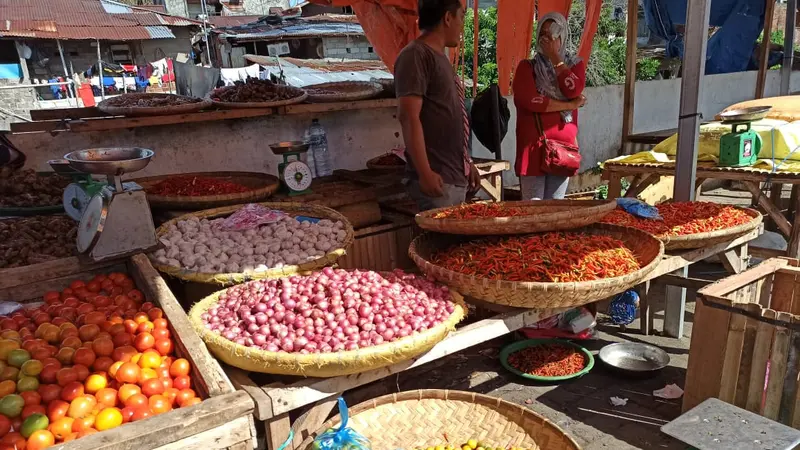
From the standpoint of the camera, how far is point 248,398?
1.44 meters

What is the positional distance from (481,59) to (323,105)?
1009cm

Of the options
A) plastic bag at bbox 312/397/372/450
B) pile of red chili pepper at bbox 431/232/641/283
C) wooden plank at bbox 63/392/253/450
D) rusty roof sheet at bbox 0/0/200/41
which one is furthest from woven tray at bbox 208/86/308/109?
rusty roof sheet at bbox 0/0/200/41

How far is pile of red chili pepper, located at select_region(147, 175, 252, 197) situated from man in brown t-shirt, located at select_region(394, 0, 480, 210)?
1202mm

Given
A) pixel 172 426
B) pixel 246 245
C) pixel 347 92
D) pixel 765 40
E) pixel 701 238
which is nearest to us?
pixel 172 426

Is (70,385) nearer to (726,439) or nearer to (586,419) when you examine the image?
→ (726,439)

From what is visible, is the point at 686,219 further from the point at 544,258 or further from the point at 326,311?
the point at 326,311

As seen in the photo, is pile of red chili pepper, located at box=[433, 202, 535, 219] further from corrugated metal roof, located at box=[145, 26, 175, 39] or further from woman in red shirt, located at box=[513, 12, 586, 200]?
corrugated metal roof, located at box=[145, 26, 175, 39]

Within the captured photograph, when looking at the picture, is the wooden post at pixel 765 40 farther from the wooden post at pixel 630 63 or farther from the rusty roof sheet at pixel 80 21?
the rusty roof sheet at pixel 80 21

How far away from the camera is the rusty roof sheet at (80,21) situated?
49.9 ft

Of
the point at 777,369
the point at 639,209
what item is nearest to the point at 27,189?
the point at 639,209

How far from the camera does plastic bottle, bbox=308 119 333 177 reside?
4707 mm

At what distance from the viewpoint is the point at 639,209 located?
3266 millimetres

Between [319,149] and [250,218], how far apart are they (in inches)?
83.1

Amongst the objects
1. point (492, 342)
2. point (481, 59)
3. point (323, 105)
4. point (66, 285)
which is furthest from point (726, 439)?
point (481, 59)
